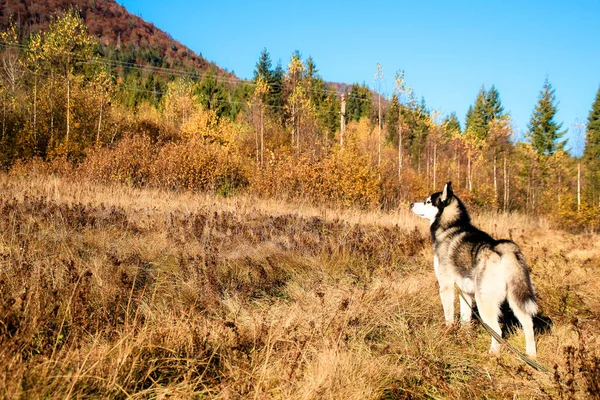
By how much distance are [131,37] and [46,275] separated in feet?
495

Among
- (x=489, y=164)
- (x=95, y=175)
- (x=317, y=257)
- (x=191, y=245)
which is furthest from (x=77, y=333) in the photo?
(x=489, y=164)

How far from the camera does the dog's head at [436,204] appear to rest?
4978mm

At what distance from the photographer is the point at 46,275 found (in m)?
3.62

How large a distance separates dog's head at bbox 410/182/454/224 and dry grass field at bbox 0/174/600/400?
1011mm

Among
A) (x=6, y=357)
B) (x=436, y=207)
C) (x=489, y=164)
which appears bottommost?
(x=6, y=357)

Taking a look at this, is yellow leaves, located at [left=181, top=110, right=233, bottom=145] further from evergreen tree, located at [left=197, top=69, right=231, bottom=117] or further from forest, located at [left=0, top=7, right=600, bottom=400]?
evergreen tree, located at [left=197, top=69, right=231, bottom=117]

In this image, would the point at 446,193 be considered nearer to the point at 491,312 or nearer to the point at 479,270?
the point at 479,270

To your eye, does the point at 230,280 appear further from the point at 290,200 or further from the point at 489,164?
the point at 489,164

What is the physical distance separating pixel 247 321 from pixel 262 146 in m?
24.4

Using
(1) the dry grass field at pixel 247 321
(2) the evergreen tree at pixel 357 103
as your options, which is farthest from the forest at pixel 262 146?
(2) the evergreen tree at pixel 357 103

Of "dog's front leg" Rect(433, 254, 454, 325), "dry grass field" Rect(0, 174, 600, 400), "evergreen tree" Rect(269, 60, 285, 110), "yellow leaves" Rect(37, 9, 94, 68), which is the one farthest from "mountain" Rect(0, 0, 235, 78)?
"dog's front leg" Rect(433, 254, 454, 325)

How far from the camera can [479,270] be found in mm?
3826

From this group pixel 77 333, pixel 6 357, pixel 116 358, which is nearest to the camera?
pixel 6 357

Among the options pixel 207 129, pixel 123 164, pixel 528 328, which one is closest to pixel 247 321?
pixel 528 328
